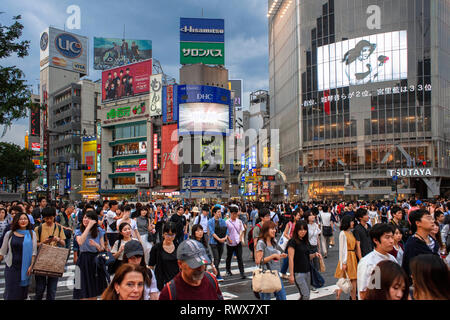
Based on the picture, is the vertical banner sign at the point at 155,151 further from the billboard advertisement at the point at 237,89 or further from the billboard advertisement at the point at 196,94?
the billboard advertisement at the point at 237,89

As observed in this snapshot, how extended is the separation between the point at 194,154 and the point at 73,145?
3479 cm

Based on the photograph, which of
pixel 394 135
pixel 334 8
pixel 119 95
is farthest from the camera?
pixel 119 95

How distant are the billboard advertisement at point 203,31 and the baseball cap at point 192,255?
7723 centimetres

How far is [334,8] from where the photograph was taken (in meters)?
55.3

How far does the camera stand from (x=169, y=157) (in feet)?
247

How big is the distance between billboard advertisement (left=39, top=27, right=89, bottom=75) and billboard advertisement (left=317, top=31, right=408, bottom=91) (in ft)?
261

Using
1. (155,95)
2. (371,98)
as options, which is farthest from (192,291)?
(155,95)

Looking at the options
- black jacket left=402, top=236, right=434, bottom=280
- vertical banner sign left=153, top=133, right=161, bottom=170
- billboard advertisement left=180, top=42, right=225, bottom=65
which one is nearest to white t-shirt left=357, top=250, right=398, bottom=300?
black jacket left=402, top=236, right=434, bottom=280

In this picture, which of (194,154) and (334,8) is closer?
(334,8)

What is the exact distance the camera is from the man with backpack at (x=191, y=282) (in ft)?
10.9

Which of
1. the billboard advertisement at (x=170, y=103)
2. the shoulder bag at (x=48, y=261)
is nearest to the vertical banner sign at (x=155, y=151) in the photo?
the billboard advertisement at (x=170, y=103)

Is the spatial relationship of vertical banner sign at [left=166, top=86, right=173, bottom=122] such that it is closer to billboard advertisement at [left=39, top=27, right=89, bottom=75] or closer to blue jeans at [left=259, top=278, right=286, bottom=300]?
billboard advertisement at [left=39, top=27, right=89, bottom=75]
